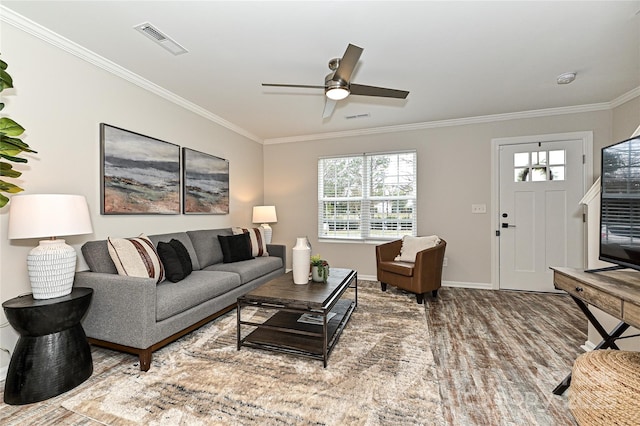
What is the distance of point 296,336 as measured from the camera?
243 cm

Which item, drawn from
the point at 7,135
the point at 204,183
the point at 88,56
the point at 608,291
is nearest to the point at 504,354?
the point at 608,291

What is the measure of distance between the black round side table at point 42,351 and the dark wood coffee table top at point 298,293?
1129 millimetres

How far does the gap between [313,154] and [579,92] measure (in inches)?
145

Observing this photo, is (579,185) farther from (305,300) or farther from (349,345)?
(305,300)

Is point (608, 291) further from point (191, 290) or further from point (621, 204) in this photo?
point (191, 290)

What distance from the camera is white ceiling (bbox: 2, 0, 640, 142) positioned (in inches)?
78.9

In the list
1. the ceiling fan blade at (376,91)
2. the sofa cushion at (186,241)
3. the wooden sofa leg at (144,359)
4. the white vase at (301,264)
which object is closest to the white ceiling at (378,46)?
the ceiling fan blade at (376,91)

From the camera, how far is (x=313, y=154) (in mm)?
5137

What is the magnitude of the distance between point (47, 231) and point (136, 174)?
130 centimetres

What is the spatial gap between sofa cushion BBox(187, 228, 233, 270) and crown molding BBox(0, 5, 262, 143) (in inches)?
63.9

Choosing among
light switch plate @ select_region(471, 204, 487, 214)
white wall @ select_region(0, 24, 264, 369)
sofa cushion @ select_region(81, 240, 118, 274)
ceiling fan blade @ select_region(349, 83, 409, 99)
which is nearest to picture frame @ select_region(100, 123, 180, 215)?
white wall @ select_region(0, 24, 264, 369)

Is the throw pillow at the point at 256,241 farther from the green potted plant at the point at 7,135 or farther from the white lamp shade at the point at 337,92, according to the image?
the green potted plant at the point at 7,135

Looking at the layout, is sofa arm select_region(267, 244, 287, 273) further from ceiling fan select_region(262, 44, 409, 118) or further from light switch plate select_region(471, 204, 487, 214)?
light switch plate select_region(471, 204, 487, 214)

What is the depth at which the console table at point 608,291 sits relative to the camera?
130cm
